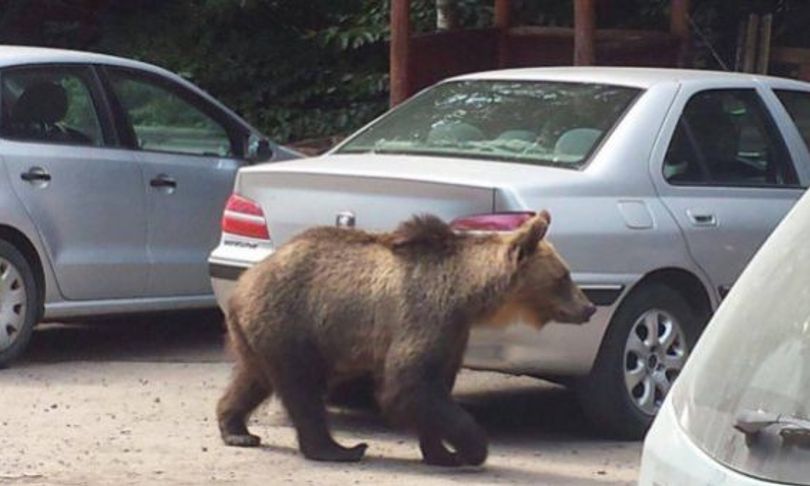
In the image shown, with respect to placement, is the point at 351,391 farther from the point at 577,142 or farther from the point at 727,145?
the point at 727,145

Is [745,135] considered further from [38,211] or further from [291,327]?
[38,211]

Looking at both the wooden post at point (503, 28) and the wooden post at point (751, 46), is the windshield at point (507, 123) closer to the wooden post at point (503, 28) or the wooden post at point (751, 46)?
the wooden post at point (503, 28)

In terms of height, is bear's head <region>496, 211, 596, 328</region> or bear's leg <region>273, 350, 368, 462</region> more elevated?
bear's head <region>496, 211, 596, 328</region>

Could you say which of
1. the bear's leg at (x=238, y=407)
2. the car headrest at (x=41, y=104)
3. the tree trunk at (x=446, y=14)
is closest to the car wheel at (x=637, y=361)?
the bear's leg at (x=238, y=407)

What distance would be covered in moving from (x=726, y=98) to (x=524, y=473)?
242 cm

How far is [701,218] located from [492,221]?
3.88 feet

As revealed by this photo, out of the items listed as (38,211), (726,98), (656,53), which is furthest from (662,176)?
(656,53)

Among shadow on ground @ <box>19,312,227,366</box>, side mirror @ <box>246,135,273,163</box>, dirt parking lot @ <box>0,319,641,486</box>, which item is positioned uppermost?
side mirror @ <box>246,135,273,163</box>

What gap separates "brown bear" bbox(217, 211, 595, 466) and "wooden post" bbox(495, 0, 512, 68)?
6.65 meters

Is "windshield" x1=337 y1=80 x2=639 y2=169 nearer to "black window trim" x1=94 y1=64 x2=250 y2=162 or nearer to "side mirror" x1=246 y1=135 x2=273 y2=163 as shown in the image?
"side mirror" x1=246 y1=135 x2=273 y2=163

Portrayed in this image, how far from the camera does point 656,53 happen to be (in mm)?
13539

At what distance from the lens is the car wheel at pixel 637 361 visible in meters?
8.26

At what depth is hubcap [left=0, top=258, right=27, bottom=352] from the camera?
32.6 ft

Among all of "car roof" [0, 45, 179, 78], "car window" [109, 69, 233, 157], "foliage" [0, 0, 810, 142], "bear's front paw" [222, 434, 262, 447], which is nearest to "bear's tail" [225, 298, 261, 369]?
"bear's front paw" [222, 434, 262, 447]
